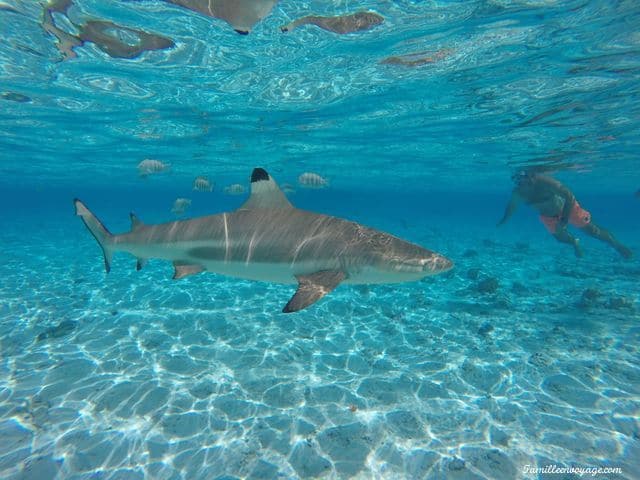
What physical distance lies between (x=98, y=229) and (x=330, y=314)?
22.4ft

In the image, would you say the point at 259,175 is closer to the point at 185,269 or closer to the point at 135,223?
the point at 185,269

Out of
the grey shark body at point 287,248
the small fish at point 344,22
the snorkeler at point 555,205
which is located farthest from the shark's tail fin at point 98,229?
the snorkeler at point 555,205

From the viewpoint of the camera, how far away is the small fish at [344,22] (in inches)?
353

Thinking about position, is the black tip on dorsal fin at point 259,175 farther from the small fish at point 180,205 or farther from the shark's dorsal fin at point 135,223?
the small fish at point 180,205

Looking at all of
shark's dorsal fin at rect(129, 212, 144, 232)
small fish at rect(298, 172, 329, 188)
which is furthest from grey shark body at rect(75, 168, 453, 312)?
small fish at rect(298, 172, 329, 188)

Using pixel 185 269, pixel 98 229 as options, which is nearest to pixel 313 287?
pixel 185 269

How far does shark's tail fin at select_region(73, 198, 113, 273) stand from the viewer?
6.08 m

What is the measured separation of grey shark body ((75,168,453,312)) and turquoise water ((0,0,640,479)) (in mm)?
2880

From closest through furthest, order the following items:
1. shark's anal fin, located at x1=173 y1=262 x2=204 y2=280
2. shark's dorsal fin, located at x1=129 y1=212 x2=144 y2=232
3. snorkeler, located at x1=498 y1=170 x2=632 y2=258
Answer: shark's anal fin, located at x1=173 y1=262 x2=204 y2=280 < shark's dorsal fin, located at x1=129 y1=212 x2=144 y2=232 < snorkeler, located at x1=498 y1=170 x2=632 y2=258

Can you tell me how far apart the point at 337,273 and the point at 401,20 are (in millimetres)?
8266

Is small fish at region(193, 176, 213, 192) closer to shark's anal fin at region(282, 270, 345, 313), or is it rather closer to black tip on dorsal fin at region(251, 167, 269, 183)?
black tip on dorsal fin at region(251, 167, 269, 183)

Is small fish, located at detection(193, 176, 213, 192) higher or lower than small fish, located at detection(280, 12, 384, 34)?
lower

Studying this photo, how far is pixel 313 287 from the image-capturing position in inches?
152

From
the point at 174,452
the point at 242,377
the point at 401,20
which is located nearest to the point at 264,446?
the point at 174,452
